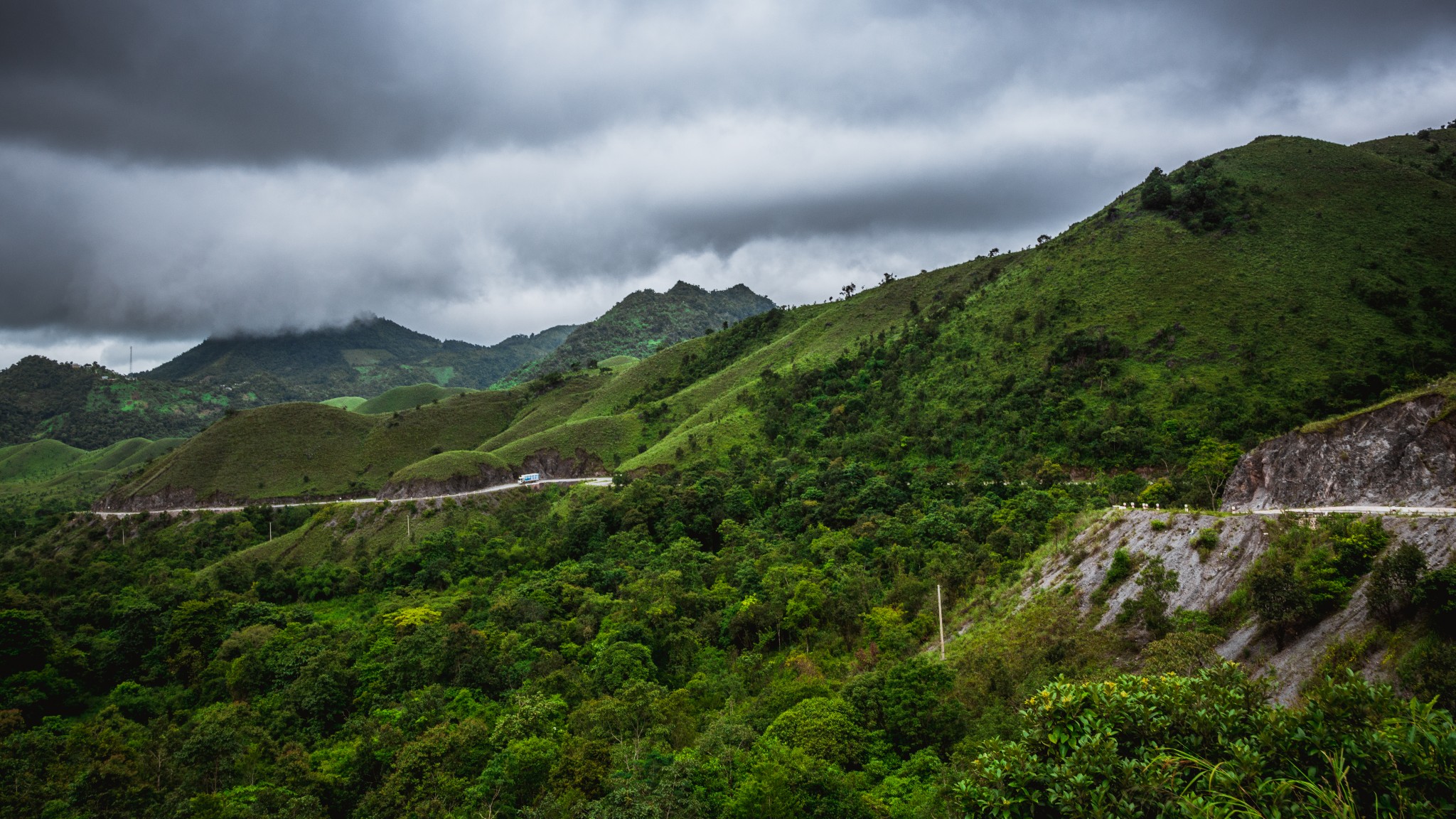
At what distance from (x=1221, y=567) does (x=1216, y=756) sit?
63.5 ft

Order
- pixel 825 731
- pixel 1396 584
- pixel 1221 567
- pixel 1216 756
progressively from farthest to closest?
pixel 825 731, pixel 1221 567, pixel 1396 584, pixel 1216 756

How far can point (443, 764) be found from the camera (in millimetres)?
35688

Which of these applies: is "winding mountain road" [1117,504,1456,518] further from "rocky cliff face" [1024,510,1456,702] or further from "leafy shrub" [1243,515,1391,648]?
"leafy shrub" [1243,515,1391,648]

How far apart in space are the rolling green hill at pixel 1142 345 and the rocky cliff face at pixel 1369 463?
3194cm

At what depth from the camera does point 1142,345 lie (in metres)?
82.3

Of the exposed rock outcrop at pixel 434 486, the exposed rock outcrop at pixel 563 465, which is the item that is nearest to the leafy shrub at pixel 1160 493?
the exposed rock outcrop at pixel 563 465

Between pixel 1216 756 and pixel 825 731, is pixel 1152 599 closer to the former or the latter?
pixel 825 731

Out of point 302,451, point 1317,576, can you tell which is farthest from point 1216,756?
point 302,451

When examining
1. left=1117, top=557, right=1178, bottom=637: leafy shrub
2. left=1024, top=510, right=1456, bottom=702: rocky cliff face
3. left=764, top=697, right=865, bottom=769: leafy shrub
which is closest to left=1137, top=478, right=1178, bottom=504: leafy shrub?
left=1024, top=510, right=1456, bottom=702: rocky cliff face

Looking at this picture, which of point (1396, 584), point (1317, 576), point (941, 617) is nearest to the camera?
point (1396, 584)

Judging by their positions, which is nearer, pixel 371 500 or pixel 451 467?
pixel 371 500

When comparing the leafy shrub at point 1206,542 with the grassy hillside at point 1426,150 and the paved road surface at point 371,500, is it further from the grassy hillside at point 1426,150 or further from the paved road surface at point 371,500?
the grassy hillside at point 1426,150

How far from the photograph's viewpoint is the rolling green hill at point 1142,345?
7081 cm

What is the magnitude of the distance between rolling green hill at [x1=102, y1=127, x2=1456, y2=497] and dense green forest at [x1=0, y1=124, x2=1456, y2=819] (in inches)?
22.6
